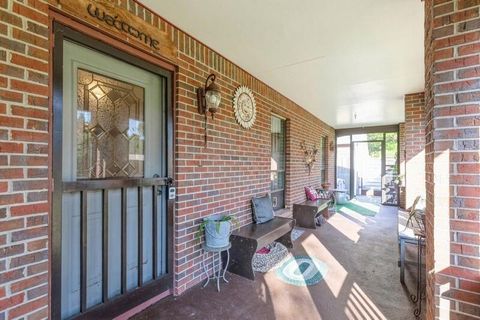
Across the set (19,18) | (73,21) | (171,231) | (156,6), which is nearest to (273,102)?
(156,6)

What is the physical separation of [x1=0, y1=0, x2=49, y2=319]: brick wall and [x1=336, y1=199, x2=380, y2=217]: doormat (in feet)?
20.1

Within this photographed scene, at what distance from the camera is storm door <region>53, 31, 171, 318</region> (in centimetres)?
162

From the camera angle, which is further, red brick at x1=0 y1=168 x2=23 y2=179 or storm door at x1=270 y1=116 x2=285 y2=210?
storm door at x1=270 y1=116 x2=285 y2=210

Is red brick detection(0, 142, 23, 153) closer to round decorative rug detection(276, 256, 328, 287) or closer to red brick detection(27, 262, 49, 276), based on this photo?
red brick detection(27, 262, 49, 276)

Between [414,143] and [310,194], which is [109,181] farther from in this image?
[414,143]

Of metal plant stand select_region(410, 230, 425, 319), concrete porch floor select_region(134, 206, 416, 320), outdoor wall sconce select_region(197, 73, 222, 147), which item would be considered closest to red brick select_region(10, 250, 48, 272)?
concrete porch floor select_region(134, 206, 416, 320)

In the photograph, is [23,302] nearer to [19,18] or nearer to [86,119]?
[86,119]

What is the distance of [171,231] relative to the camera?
2240 millimetres

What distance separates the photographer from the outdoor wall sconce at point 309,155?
540cm

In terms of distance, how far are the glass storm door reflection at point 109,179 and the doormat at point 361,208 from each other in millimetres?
5319

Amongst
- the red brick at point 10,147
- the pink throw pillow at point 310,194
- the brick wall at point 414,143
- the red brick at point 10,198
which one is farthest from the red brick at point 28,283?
the brick wall at point 414,143

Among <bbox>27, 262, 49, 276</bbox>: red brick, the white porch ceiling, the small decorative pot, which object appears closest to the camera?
<bbox>27, 262, 49, 276</bbox>: red brick

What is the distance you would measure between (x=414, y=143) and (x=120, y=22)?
468 cm

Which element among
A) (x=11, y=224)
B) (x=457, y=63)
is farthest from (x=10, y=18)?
(x=457, y=63)
